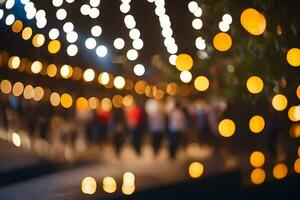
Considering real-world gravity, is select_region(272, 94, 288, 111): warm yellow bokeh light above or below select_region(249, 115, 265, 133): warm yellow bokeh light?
above

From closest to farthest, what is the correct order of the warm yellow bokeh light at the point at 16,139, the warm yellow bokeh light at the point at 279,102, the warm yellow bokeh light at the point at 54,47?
the warm yellow bokeh light at the point at 54,47 → the warm yellow bokeh light at the point at 16,139 → the warm yellow bokeh light at the point at 279,102

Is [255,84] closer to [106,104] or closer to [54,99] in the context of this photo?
[106,104]

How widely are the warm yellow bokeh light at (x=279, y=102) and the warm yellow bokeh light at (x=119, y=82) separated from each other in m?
0.98

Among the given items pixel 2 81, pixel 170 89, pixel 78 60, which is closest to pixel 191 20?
pixel 170 89

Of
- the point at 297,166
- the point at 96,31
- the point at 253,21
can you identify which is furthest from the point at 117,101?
the point at 297,166

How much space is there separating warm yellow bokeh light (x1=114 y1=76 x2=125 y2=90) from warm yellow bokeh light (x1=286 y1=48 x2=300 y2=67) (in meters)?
1.14

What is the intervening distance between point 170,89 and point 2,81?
1.04m

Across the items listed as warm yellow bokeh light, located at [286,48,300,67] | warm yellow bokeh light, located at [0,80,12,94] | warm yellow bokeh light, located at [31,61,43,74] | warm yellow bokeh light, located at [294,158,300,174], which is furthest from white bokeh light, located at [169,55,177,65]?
warm yellow bokeh light, located at [294,158,300,174]

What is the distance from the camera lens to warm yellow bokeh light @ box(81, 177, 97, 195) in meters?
3.01

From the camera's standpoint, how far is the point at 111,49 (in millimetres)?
2850

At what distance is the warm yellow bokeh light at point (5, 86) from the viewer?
10.0ft

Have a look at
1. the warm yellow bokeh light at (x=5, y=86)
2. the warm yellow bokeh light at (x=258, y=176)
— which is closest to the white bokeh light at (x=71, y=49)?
the warm yellow bokeh light at (x=5, y=86)

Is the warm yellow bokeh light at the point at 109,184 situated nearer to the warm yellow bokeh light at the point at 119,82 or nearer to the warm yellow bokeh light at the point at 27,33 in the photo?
the warm yellow bokeh light at the point at 119,82

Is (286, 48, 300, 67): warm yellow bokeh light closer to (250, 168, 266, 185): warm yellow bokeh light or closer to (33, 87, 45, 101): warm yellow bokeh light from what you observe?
(250, 168, 266, 185): warm yellow bokeh light
